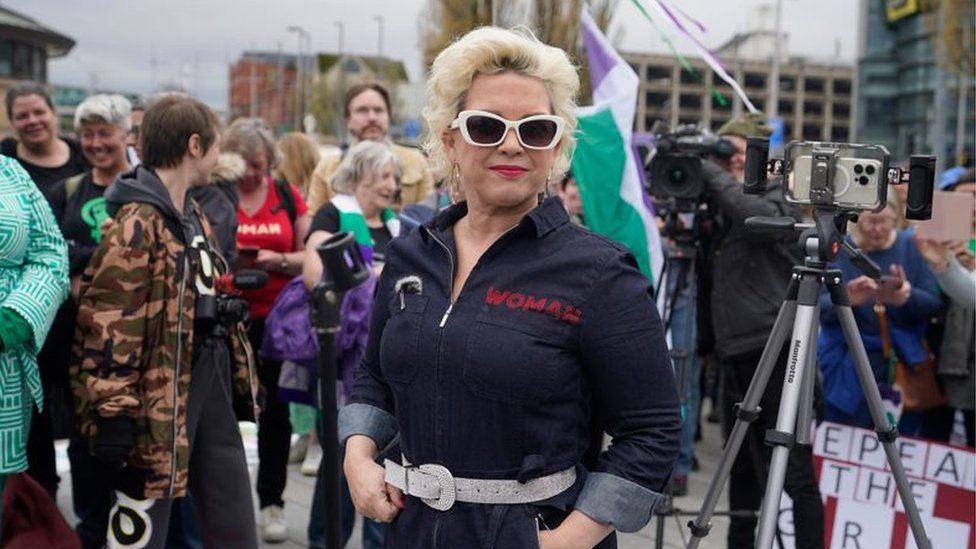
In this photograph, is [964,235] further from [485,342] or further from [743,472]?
[485,342]

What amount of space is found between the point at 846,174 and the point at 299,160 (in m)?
5.01

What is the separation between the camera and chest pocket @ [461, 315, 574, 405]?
1.94m

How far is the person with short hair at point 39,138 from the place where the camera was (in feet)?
17.9

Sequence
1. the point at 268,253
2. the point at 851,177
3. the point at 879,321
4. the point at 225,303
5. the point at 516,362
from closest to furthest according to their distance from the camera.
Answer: the point at 516,362
the point at 851,177
the point at 225,303
the point at 879,321
the point at 268,253

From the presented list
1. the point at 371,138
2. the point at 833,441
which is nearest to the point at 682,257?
the point at 833,441

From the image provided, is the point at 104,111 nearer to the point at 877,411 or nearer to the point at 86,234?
the point at 86,234

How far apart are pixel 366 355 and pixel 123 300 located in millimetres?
1336

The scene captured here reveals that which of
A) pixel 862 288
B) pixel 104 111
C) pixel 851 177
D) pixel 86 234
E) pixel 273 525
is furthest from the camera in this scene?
pixel 273 525

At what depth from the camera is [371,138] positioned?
5926mm

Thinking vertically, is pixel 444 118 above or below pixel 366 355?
above

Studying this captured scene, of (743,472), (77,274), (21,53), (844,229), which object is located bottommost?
(743,472)

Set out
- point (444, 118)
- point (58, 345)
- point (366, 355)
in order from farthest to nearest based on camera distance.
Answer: point (58, 345) < point (366, 355) < point (444, 118)

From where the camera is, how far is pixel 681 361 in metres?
4.38

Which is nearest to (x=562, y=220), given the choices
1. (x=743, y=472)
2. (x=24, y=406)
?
(x=24, y=406)
